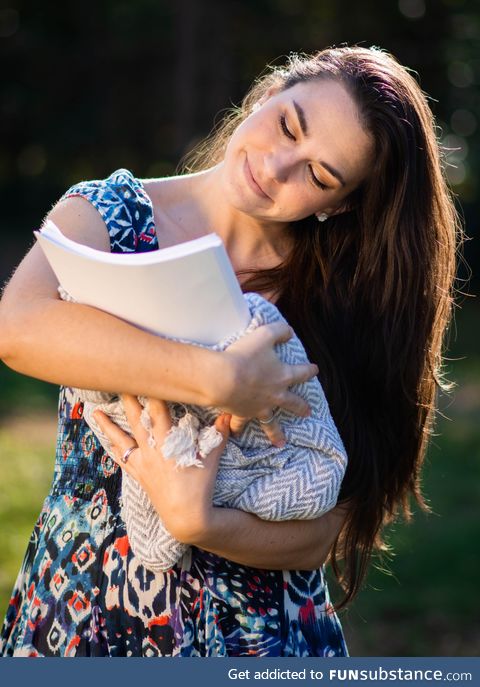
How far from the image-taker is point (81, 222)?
6.50 ft

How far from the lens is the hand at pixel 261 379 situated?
1.77m

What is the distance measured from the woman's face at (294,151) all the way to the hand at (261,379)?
44 centimetres

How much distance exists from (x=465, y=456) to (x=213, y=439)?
531 centimetres

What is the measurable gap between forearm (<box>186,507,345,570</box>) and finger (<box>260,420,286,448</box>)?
0.15 m

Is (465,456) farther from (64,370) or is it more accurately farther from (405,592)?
(64,370)

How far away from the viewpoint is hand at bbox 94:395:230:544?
1830mm

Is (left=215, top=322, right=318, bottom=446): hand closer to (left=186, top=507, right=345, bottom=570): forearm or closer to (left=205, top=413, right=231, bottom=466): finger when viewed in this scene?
(left=205, top=413, right=231, bottom=466): finger

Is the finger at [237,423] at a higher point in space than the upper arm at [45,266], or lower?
lower

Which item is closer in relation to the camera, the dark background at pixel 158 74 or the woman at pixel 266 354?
the woman at pixel 266 354

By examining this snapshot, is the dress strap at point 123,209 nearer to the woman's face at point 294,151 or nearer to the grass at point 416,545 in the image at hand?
the woman's face at point 294,151

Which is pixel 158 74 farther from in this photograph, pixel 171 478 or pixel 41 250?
pixel 171 478
